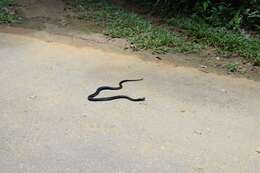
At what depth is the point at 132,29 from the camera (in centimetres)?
796

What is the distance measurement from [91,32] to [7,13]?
183cm

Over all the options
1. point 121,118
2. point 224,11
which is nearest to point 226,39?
point 224,11

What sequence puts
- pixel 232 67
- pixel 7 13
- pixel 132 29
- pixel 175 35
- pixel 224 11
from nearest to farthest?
pixel 232 67, pixel 175 35, pixel 132 29, pixel 224 11, pixel 7 13

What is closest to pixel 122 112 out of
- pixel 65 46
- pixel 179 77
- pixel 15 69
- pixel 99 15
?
pixel 179 77

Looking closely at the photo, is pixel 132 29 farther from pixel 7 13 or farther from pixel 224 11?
pixel 7 13

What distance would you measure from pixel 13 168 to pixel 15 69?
247 centimetres

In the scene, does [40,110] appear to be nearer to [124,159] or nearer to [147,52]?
[124,159]

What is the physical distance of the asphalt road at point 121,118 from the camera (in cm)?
413

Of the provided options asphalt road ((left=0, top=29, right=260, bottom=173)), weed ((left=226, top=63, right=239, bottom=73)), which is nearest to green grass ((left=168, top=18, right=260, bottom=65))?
weed ((left=226, top=63, right=239, bottom=73))

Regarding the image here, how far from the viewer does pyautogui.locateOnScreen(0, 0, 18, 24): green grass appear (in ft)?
28.0

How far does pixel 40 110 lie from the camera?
199 inches

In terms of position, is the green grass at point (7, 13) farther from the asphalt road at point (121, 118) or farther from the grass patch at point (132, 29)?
the asphalt road at point (121, 118)

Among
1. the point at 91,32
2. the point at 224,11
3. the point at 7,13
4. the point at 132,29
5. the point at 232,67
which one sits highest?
the point at 224,11

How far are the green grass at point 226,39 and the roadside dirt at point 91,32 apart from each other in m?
0.17
